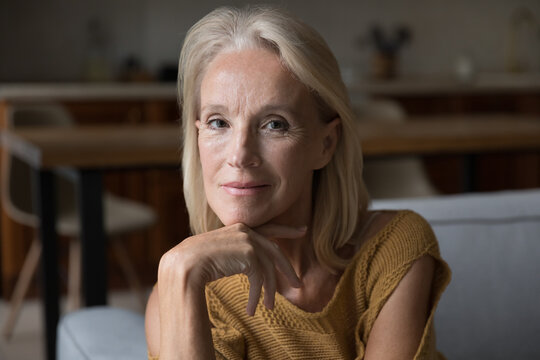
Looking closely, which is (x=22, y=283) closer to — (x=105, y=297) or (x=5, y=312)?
(x=5, y=312)

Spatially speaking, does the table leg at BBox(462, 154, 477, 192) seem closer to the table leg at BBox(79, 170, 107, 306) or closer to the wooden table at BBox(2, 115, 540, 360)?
the wooden table at BBox(2, 115, 540, 360)

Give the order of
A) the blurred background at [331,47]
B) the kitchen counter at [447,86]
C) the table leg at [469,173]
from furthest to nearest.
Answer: the kitchen counter at [447,86], the blurred background at [331,47], the table leg at [469,173]

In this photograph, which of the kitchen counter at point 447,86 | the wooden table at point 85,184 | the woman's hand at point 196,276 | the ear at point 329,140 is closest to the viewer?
the woman's hand at point 196,276

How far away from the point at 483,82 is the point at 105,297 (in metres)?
3.27

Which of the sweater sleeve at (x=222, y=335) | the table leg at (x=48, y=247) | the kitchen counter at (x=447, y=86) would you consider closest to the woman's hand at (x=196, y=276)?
the sweater sleeve at (x=222, y=335)

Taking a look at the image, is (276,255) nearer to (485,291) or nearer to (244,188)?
(244,188)

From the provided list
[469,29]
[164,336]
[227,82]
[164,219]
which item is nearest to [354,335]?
[164,336]

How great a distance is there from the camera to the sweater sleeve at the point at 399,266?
1.07m

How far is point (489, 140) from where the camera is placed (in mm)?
2646

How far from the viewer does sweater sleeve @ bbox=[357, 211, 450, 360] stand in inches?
42.2

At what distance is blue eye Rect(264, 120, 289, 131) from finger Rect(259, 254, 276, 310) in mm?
167

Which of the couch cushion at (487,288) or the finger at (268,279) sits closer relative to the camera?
the finger at (268,279)

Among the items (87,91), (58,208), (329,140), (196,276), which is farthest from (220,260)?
(87,91)

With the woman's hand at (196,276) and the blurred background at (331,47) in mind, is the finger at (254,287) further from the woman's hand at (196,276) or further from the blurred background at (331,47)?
the blurred background at (331,47)
